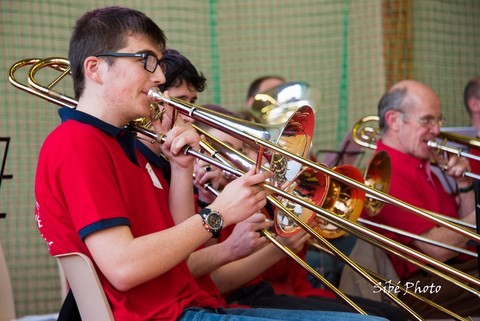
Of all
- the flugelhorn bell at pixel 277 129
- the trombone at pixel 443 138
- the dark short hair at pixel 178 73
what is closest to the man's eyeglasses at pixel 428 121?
the trombone at pixel 443 138

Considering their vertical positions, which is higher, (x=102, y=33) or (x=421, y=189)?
(x=102, y=33)

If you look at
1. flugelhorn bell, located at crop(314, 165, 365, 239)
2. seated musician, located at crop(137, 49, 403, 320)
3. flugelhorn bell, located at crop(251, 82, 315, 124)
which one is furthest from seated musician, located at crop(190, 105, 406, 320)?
flugelhorn bell, located at crop(251, 82, 315, 124)

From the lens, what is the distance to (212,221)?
1.98 meters

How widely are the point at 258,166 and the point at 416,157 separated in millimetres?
1899

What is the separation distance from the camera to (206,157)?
220cm

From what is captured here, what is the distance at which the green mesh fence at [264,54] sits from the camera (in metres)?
4.77

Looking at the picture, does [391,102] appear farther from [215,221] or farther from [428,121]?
[215,221]

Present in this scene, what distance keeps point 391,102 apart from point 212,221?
7.28 feet

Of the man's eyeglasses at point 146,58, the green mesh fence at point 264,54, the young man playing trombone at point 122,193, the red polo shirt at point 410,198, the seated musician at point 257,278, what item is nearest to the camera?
the young man playing trombone at point 122,193

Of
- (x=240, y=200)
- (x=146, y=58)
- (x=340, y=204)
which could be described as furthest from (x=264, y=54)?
(x=240, y=200)

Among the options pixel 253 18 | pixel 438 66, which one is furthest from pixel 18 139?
pixel 438 66

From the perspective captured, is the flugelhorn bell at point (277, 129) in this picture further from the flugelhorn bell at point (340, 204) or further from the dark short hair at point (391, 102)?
the dark short hair at point (391, 102)

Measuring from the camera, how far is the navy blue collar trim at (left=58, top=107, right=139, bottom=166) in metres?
2.06

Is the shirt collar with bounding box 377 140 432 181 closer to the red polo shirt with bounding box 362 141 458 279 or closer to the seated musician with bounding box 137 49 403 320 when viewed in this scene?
the red polo shirt with bounding box 362 141 458 279
